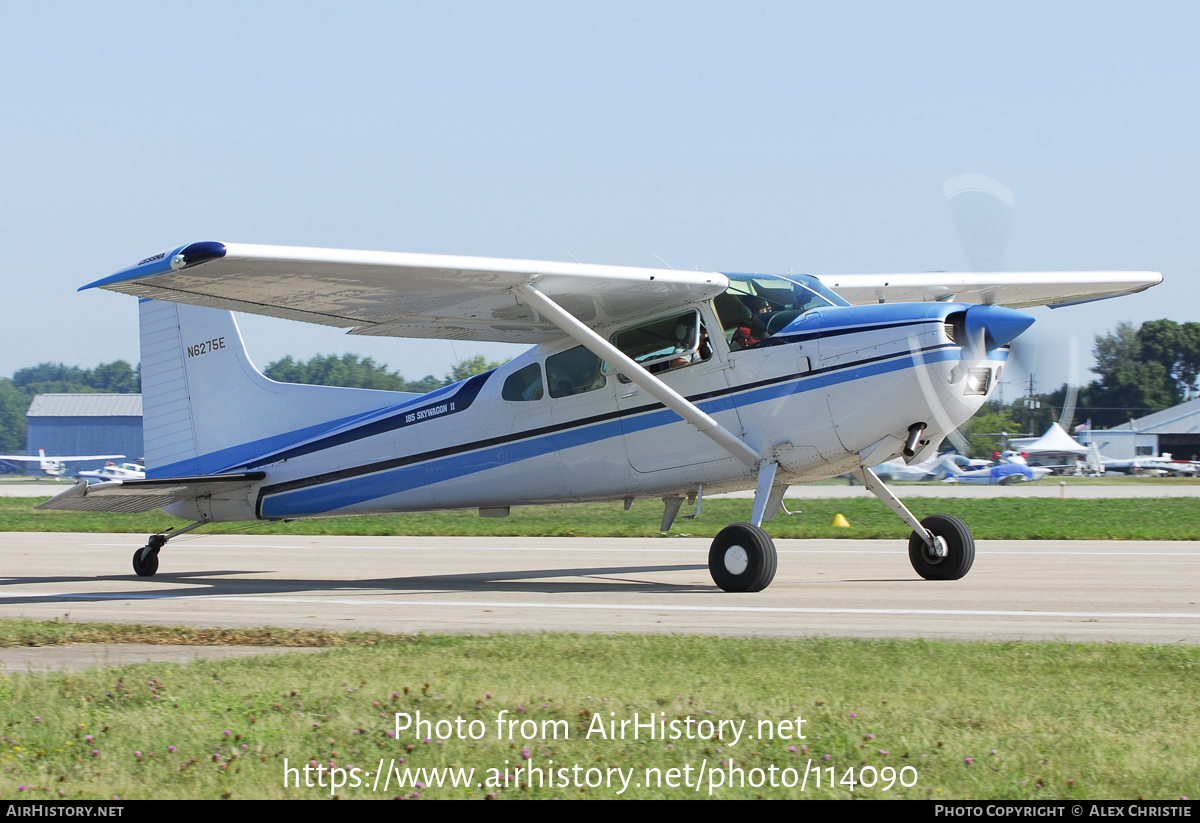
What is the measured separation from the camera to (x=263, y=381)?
14898 mm

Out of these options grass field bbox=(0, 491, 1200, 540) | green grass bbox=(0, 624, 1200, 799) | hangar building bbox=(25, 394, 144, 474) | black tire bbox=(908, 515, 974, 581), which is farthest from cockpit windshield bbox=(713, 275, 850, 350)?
hangar building bbox=(25, 394, 144, 474)

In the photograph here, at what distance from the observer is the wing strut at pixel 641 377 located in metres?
10.9

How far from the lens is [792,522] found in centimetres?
2344

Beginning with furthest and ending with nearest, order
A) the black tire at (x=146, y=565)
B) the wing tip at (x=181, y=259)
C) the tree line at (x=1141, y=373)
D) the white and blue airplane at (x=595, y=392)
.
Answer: the tree line at (x=1141, y=373) < the black tire at (x=146, y=565) < the white and blue airplane at (x=595, y=392) < the wing tip at (x=181, y=259)

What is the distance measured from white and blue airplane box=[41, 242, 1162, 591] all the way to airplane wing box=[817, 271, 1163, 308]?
44 mm

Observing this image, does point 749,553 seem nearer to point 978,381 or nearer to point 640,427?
point 640,427

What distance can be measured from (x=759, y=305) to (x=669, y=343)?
107 centimetres

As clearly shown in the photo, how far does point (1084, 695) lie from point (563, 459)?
24.6ft

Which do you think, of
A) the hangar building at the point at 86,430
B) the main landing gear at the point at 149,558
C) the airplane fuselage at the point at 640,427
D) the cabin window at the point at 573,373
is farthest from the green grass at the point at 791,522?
the hangar building at the point at 86,430

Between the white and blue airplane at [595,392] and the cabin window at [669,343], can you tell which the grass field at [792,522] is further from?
the cabin window at [669,343]

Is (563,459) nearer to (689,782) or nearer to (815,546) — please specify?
(815,546)

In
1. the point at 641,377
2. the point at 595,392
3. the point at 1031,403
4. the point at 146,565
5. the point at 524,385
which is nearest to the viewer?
the point at 1031,403

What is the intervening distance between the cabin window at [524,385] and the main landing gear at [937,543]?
12.5ft

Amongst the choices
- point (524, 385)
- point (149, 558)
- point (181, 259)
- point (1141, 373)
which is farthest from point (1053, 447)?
point (181, 259)
